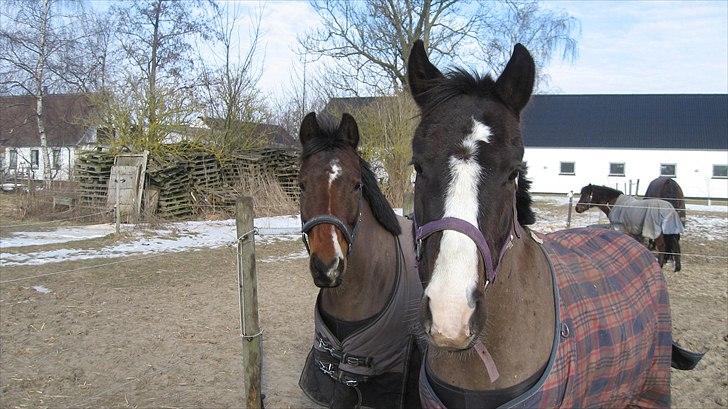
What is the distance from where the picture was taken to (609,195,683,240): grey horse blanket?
30.9 ft

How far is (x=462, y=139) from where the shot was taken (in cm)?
169

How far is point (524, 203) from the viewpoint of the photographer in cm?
209

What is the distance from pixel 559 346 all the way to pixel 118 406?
140 inches

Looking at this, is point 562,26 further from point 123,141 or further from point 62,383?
point 62,383

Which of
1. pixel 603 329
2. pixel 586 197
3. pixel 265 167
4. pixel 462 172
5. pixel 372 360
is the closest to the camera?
pixel 462 172

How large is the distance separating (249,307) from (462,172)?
255cm

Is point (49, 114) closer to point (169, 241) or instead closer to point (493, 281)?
point (169, 241)

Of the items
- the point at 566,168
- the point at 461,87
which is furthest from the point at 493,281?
the point at 566,168

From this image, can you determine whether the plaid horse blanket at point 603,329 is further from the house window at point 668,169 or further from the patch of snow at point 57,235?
the house window at point 668,169

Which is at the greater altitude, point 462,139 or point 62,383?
point 462,139

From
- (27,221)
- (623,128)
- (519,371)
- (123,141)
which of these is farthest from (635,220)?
(623,128)

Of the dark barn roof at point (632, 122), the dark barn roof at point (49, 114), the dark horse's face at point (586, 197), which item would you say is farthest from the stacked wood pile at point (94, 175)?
the dark barn roof at point (632, 122)

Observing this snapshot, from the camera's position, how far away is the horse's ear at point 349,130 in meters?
3.36

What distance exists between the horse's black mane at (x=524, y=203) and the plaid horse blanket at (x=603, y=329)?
0.23 m
